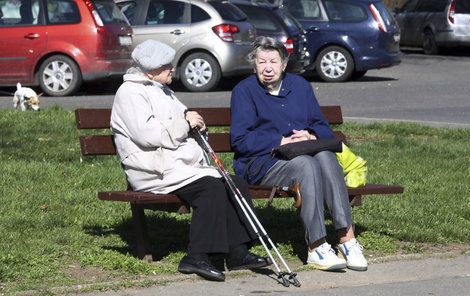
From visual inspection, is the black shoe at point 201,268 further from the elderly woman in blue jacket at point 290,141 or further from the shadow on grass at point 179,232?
the elderly woman in blue jacket at point 290,141

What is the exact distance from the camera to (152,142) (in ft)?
23.4

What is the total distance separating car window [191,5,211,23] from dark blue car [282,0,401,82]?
2662 mm

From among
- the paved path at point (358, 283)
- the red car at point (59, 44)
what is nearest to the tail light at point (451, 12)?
the red car at point (59, 44)

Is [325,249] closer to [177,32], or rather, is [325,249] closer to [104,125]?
[104,125]

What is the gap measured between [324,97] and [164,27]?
3002 millimetres

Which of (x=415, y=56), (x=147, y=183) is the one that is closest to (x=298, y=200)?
(x=147, y=183)

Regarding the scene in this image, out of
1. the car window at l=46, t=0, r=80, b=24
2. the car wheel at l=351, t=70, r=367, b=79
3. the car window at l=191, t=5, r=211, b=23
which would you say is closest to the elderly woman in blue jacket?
the car window at l=46, t=0, r=80, b=24

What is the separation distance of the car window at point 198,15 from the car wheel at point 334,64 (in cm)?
285

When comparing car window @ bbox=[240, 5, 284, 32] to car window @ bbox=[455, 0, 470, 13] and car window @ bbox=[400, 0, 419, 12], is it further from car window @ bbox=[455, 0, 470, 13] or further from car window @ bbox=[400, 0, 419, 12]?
car window @ bbox=[400, 0, 419, 12]

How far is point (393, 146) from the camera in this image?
11.9m

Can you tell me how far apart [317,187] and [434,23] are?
24.1 metres

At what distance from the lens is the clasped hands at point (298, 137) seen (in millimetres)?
7602

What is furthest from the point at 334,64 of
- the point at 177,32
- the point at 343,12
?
the point at 177,32

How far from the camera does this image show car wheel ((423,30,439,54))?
31.1m
